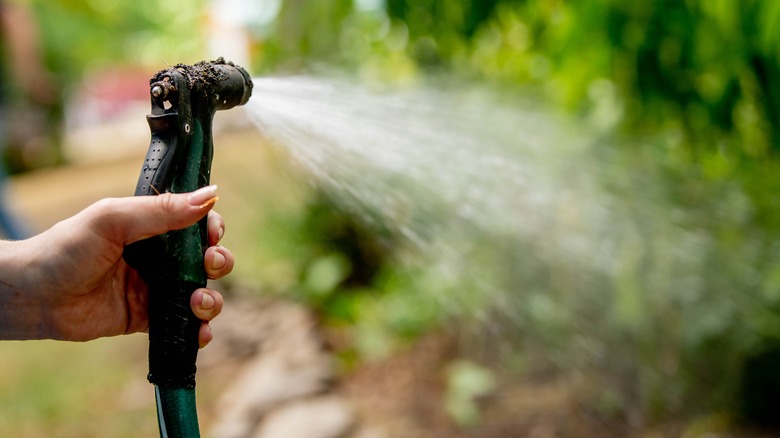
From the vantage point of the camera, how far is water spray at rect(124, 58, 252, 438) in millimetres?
925

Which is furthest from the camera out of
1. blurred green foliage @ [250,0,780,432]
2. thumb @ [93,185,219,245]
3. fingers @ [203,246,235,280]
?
blurred green foliage @ [250,0,780,432]

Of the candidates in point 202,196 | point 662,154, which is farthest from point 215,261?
point 662,154

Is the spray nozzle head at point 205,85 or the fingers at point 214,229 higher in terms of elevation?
the spray nozzle head at point 205,85

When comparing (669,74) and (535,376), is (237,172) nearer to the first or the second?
(535,376)

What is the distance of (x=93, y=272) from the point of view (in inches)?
38.2

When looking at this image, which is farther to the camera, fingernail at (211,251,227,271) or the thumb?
fingernail at (211,251,227,271)

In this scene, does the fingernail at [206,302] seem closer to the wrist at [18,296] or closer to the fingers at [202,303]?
the fingers at [202,303]

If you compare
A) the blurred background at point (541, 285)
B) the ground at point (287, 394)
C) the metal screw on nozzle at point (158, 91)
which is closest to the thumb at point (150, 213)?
the metal screw on nozzle at point (158, 91)

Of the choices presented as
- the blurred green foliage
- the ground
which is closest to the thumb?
the blurred green foliage

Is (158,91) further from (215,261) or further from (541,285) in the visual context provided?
(541,285)

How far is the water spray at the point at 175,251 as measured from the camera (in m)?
0.92

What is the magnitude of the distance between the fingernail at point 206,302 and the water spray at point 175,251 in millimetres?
17

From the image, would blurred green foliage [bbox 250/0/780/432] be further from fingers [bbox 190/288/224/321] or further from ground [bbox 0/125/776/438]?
fingers [bbox 190/288/224/321]

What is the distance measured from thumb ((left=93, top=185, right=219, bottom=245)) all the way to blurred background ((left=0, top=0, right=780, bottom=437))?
0.46 meters
